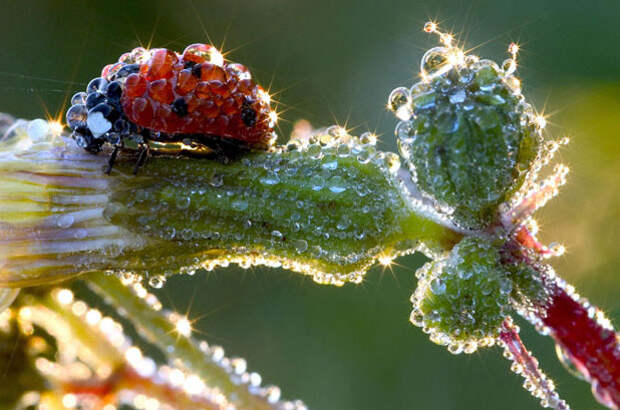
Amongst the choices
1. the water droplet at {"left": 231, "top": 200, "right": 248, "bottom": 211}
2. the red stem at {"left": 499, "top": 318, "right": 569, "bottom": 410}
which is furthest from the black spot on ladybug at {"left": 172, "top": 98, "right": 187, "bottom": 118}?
the red stem at {"left": 499, "top": 318, "right": 569, "bottom": 410}

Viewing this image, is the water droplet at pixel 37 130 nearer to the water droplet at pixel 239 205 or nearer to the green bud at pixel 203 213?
the green bud at pixel 203 213

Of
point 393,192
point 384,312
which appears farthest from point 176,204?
point 384,312

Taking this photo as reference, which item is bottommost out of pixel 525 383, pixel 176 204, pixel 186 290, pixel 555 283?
pixel 525 383

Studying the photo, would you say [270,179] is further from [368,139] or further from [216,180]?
[368,139]

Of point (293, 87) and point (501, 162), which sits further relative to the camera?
point (293, 87)

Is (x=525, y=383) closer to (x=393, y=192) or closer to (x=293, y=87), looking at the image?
(x=393, y=192)

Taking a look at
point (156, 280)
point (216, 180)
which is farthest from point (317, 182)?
point (156, 280)

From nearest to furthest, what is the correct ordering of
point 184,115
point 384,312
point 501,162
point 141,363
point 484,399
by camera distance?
point 501,162 < point 184,115 < point 141,363 < point 484,399 < point 384,312

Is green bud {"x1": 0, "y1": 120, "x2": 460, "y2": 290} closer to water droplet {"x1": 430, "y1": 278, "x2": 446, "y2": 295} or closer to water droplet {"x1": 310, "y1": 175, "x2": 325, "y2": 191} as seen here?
water droplet {"x1": 310, "y1": 175, "x2": 325, "y2": 191}
